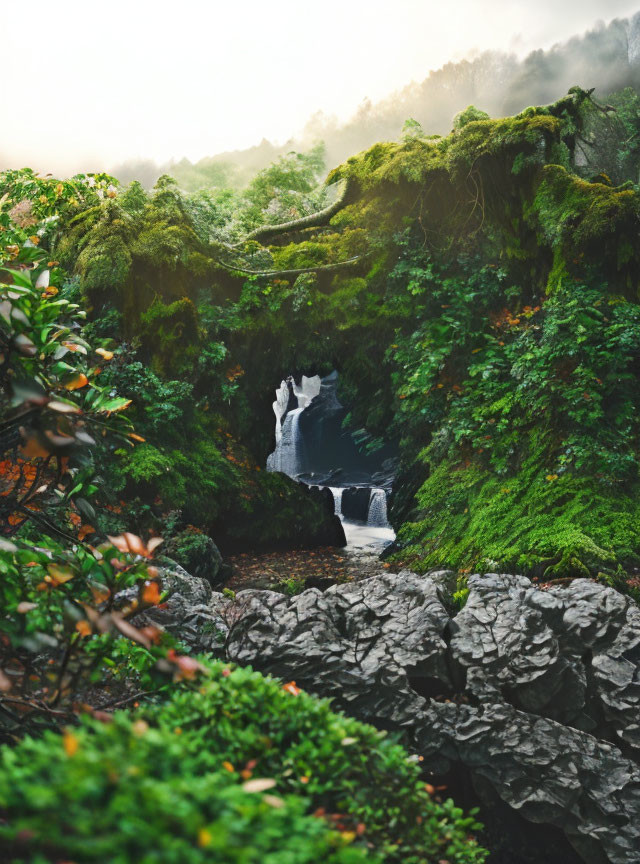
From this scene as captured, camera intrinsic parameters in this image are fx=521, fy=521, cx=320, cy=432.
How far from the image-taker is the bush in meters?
0.94

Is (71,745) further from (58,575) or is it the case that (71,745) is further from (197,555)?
(197,555)

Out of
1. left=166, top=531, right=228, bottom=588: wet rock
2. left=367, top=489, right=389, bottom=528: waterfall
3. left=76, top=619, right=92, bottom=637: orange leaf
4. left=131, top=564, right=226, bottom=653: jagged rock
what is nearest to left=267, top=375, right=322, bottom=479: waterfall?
left=367, top=489, right=389, bottom=528: waterfall

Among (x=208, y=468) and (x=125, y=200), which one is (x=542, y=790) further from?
(x=125, y=200)

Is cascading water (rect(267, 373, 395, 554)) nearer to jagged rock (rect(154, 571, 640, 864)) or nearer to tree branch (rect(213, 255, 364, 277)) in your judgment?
tree branch (rect(213, 255, 364, 277))

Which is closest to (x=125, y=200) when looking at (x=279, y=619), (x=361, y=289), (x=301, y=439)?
(x=361, y=289)

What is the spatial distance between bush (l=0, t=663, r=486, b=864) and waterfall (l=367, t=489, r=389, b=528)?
9677 millimetres

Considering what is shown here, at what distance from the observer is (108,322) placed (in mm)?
7617

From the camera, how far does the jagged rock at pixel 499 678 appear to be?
3770 millimetres

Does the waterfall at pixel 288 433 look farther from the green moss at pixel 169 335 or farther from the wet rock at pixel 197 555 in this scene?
the wet rock at pixel 197 555

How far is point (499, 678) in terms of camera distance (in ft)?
13.6

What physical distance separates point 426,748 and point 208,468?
17.0 ft

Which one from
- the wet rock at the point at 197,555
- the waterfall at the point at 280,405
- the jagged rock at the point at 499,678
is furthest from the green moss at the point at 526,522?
the waterfall at the point at 280,405

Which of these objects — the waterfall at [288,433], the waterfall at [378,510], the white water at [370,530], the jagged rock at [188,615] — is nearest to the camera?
the jagged rock at [188,615]

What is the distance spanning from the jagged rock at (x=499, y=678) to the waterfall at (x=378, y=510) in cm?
705
